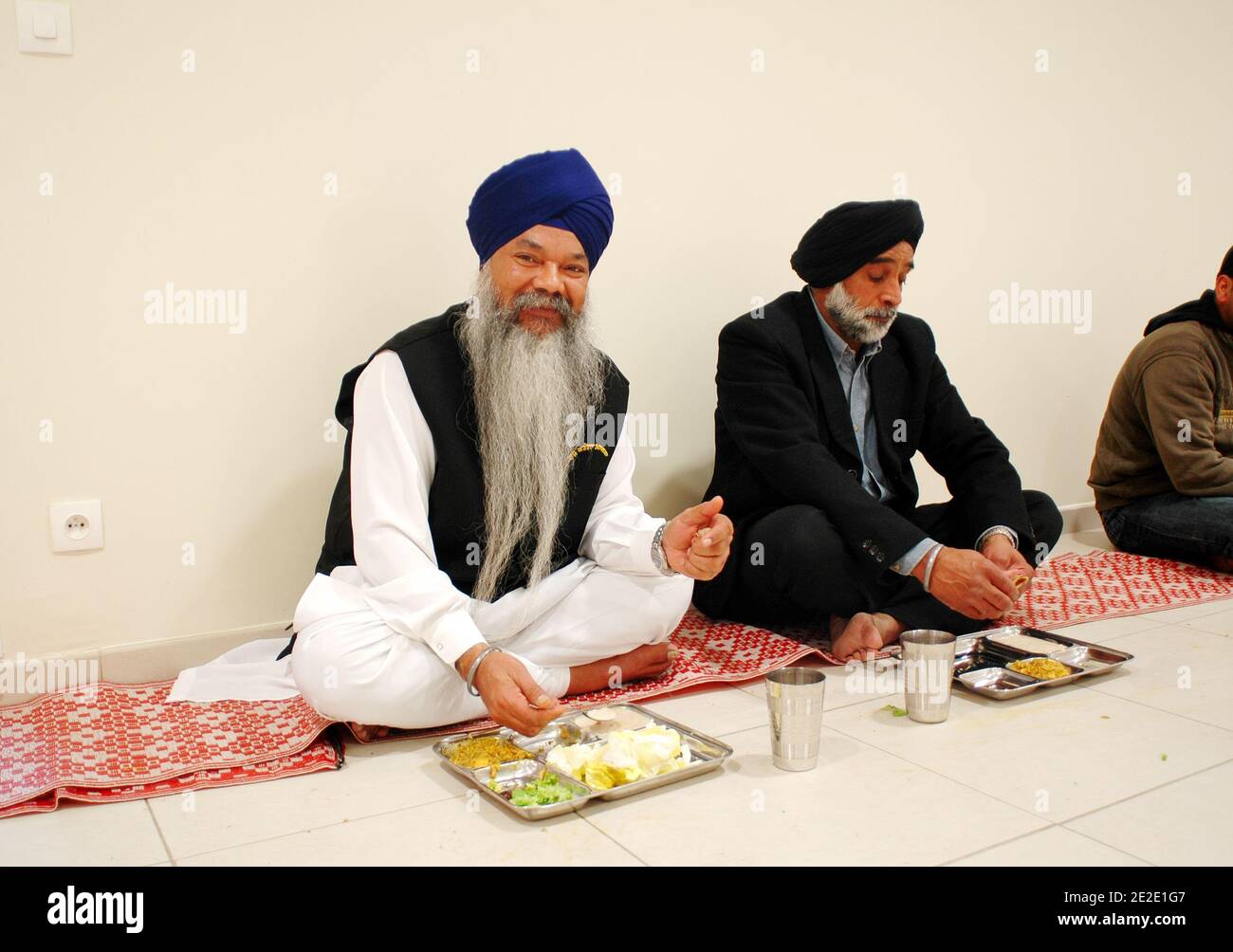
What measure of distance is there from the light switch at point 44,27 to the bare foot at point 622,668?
180cm

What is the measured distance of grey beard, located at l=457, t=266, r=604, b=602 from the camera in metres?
2.39

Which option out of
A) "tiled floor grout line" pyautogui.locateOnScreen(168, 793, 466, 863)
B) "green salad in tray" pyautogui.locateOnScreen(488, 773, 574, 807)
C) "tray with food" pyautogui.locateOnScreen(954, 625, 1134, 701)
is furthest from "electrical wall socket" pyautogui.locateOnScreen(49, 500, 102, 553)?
"tray with food" pyautogui.locateOnScreen(954, 625, 1134, 701)

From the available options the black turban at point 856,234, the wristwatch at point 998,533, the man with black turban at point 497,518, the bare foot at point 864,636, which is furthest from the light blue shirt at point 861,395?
the man with black turban at point 497,518

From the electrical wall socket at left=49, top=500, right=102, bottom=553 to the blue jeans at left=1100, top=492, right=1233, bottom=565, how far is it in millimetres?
3366

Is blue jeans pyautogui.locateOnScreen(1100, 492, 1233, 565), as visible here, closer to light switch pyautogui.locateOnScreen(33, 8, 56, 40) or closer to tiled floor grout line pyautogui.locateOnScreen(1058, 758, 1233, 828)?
tiled floor grout line pyautogui.locateOnScreen(1058, 758, 1233, 828)

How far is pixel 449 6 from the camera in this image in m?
2.90

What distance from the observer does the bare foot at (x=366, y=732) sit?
2.24 metres

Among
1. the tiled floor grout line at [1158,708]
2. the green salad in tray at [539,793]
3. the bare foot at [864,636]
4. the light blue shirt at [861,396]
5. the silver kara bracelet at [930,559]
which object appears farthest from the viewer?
the light blue shirt at [861,396]

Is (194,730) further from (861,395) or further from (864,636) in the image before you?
(861,395)

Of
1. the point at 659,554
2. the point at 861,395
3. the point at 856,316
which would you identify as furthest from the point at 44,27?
the point at 861,395

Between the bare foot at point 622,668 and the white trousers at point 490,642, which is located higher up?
the white trousers at point 490,642

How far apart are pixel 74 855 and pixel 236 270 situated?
1.44 meters

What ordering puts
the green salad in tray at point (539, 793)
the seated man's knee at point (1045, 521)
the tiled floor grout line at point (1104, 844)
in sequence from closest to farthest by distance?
1. the tiled floor grout line at point (1104, 844)
2. the green salad in tray at point (539, 793)
3. the seated man's knee at point (1045, 521)

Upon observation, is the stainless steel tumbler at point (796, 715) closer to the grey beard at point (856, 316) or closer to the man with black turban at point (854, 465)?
the man with black turban at point (854, 465)
